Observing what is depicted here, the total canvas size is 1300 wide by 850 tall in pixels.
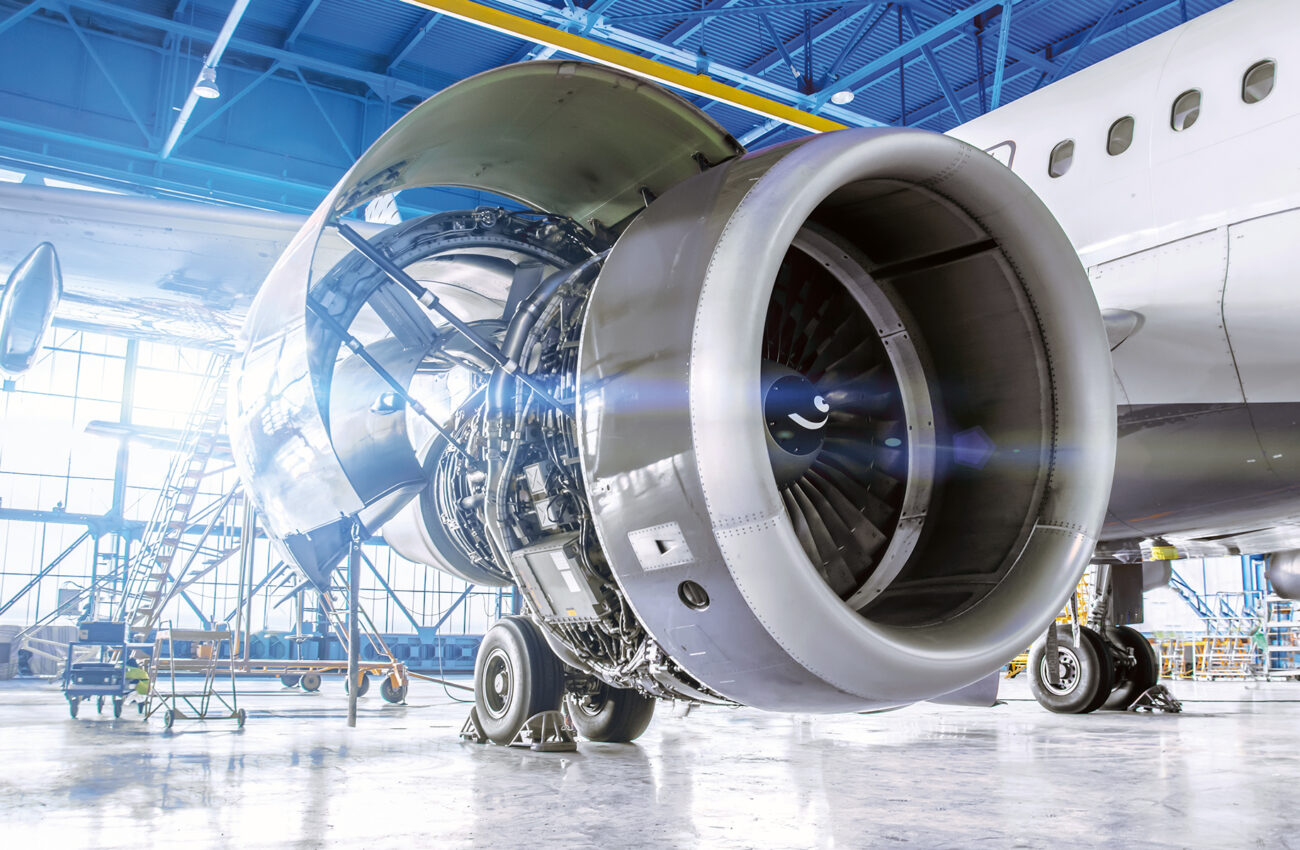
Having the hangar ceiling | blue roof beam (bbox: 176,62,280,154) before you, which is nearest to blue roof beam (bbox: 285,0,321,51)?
the hangar ceiling

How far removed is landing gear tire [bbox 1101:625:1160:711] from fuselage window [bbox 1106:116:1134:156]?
201 inches

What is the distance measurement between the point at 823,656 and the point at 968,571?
968 millimetres

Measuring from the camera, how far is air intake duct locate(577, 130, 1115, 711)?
8.54ft

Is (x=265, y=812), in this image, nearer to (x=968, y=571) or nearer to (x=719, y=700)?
(x=719, y=700)

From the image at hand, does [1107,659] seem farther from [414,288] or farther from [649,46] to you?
[649,46]

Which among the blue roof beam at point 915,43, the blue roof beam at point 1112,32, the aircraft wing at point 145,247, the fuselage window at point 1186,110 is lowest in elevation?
the aircraft wing at point 145,247

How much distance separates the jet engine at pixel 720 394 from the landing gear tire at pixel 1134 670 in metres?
6.15

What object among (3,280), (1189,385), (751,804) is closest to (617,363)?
(751,804)

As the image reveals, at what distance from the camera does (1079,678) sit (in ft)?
28.1

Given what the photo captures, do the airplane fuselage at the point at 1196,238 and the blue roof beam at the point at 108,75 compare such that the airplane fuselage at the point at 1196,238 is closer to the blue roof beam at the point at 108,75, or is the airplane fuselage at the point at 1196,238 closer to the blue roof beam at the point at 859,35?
the blue roof beam at the point at 859,35

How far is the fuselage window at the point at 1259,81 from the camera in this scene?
4.30m

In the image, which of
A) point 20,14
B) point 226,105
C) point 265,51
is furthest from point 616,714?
point 20,14

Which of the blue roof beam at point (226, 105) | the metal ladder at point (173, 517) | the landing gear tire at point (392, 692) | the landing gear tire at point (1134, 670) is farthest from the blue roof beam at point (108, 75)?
the landing gear tire at point (1134, 670)

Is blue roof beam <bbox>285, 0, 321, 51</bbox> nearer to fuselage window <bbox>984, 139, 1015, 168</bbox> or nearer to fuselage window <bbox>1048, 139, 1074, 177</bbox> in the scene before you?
fuselage window <bbox>984, 139, 1015, 168</bbox>
